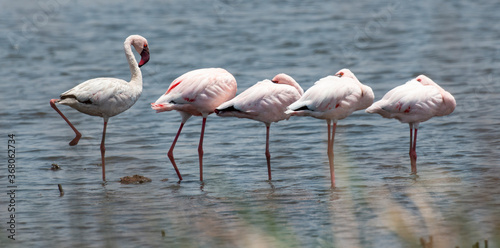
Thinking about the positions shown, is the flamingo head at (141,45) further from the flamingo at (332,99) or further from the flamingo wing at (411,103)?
the flamingo wing at (411,103)

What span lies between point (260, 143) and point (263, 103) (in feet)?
7.68

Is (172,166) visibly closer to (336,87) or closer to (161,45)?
(336,87)

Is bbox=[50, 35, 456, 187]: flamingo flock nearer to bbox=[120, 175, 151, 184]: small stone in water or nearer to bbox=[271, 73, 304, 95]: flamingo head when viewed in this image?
bbox=[271, 73, 304, 95]: flamingo head

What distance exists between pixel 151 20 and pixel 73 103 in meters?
14.6

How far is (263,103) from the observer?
290 inches

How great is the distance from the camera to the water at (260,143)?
534cm

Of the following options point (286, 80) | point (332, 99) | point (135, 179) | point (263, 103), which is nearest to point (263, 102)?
point (263, 103)

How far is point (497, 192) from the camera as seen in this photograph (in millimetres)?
6445

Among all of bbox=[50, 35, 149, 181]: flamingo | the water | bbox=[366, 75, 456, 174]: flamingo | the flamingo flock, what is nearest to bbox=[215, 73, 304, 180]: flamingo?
the flamingo flock

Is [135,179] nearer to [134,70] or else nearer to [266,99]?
[134,70]

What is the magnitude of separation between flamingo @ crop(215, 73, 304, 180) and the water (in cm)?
71

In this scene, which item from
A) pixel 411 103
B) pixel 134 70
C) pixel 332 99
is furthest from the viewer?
pixel 134 70

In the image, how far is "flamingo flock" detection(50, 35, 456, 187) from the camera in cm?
721

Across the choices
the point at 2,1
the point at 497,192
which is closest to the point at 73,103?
the point at 497,192
